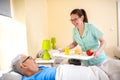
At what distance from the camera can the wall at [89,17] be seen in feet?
12.6

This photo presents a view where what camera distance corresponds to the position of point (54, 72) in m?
1.41

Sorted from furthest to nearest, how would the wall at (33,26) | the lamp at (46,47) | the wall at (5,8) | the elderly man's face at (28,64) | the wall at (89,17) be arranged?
the wall at (89,17) → the lamp at (46,47) → the wall at (33,26) → the wall at (5,8) → the elderly man's face at (28,64)

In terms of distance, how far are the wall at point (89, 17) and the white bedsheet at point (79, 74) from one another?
2590 millimetres

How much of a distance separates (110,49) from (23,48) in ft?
7.32

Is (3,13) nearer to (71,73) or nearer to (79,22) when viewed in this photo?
(79,22)

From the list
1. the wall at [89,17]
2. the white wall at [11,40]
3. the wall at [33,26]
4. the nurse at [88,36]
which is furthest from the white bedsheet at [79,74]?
the wall at [89,17]

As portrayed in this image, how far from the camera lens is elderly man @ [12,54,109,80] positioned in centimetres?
132

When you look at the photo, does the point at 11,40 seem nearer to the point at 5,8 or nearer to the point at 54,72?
the point at 5,8

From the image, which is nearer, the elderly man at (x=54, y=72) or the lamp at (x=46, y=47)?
the elderly man at (x=54, y=72)

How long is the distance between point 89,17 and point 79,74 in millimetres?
2678

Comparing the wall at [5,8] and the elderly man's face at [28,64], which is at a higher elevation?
the wall at [5,8]

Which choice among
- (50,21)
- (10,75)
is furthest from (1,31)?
(50,21)

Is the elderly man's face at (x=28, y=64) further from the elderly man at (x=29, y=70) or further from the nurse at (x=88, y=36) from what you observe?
the nurse at (x=88, y=36)

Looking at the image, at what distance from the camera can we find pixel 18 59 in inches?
56.9
